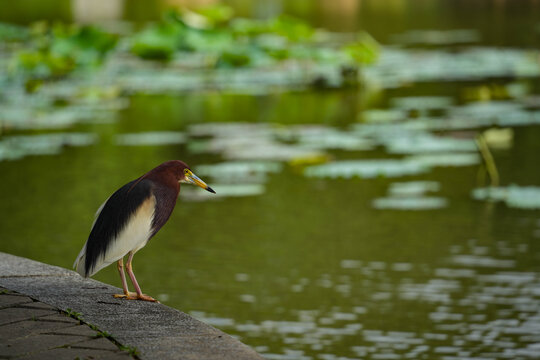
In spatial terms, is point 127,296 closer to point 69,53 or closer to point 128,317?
point 128,317

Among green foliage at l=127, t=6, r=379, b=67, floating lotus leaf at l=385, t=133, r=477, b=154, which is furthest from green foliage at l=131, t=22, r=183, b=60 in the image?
floating lotus leaf at l=385, t=133, r=477, b=154

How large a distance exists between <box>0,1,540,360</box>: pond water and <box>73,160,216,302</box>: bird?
1.45m

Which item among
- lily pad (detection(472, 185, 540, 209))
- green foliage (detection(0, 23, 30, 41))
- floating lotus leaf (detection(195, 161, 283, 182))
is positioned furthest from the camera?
green foliage (detection(0, 23, 30, 41))

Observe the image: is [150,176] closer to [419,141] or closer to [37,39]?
[419,141]

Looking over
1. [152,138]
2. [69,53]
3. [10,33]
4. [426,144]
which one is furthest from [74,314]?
[10,33]

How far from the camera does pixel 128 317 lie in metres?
3.70

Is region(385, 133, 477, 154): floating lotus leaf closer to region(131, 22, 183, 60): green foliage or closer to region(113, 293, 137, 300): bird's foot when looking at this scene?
region(131, 22, 183, 60): green foliage

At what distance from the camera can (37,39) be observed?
13938 millimetres

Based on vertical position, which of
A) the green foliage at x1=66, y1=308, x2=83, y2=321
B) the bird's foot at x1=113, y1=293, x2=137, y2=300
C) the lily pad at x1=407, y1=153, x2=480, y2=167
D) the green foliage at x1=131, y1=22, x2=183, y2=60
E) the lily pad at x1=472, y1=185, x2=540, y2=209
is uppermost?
the green foliage at x1=131, y1=22, x2=183, y2=60

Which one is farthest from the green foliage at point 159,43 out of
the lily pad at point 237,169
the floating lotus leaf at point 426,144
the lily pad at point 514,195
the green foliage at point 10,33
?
the lily pad at point 514,195

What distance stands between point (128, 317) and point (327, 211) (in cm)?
388

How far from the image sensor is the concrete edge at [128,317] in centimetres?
338

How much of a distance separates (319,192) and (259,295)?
227 cm

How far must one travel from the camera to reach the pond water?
541cm
